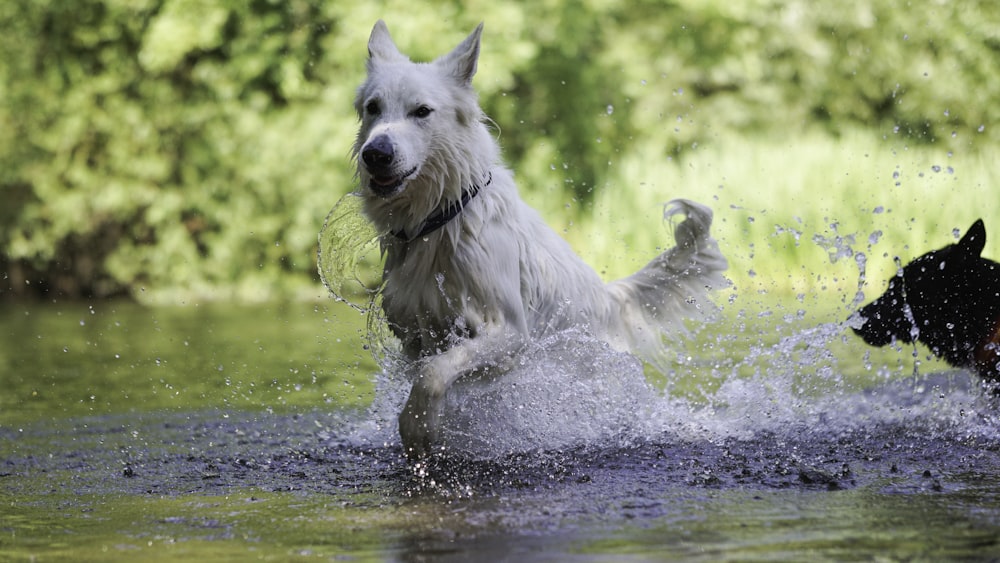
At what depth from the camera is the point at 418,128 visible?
4457 mm

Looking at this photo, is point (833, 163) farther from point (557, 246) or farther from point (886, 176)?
point (557, 246)

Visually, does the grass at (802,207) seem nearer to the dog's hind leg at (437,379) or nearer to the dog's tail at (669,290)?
the dog's tail at (669,290)

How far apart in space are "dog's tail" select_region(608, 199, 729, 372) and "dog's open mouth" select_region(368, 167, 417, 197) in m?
1.49

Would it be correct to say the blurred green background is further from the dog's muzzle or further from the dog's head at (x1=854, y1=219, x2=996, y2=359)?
the dog's muzzle

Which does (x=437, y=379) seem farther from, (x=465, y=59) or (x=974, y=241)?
(x=974, y=241)

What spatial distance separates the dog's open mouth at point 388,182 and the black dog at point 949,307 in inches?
107

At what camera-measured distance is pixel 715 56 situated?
18.8m

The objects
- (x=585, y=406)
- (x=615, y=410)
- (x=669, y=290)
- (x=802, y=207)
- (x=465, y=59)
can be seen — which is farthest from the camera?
(x=802, y=207)

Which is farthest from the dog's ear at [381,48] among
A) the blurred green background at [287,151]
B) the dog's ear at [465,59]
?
the blurred green background at [287,151]

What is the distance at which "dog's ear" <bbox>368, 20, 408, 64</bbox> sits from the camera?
4789 millimetres

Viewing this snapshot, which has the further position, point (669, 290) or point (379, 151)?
point (669, 290)

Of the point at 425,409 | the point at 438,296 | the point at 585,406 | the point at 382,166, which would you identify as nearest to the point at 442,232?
the point at 438,296

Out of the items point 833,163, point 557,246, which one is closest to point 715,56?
point 833,163

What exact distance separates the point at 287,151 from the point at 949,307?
11156 millimetres
